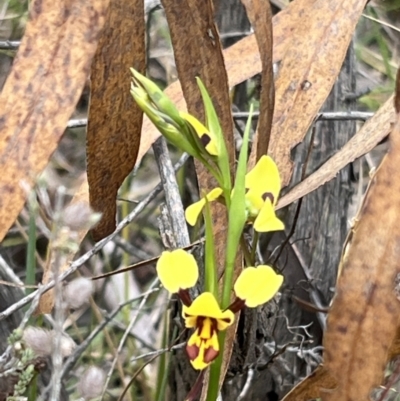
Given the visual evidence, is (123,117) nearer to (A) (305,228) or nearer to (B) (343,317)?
(B) (343,317)

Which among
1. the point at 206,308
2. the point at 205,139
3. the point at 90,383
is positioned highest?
the point at 205,139

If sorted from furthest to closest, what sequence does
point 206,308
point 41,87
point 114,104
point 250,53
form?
point 250,53 < point 114,104 < point 41,87 < point 206,308

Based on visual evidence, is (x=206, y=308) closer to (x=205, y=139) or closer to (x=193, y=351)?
(x=193, y=351)

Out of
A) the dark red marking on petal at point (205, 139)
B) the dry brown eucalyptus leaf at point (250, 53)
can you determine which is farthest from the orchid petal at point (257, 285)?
the dry brown eucalyptus leaf at point (250, 53)

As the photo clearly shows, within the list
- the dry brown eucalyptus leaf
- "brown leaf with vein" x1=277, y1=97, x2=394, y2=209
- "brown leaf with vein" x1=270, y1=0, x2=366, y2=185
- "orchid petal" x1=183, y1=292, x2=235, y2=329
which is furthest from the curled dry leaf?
"orchid petal" x1=183, y1=292, x2=235, y2=329

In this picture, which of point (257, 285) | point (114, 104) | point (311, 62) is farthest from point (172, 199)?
point (257, 285)

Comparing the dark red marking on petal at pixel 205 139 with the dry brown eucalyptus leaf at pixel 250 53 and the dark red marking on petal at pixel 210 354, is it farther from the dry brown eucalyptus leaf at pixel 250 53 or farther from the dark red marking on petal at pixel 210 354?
the dry brown eucalyptus leaf at pixel 250 53

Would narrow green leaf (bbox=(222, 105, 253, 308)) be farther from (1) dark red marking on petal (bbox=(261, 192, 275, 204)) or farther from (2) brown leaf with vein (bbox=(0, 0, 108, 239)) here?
(2) brown leaf with vein (bbox=(0, 0, 108, 239))
